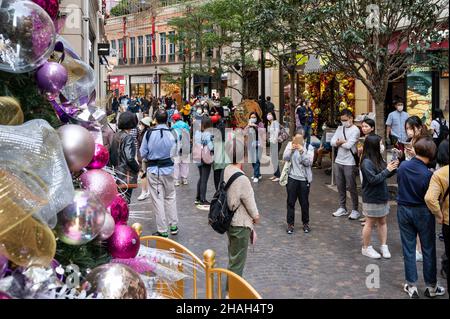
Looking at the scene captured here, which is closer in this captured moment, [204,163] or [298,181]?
[298,181]

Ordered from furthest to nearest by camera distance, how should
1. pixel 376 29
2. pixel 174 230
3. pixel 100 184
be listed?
1. pixel 376 29
2. pixel 174 230
3. pixel 100 184

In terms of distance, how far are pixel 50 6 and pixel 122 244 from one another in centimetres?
146

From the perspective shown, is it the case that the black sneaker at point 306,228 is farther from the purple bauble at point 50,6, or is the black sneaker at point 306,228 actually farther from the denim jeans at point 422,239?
the purple bauble at point 50,6

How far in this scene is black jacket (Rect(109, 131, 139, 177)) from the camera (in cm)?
821

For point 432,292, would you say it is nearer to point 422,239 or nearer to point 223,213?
point 422,239

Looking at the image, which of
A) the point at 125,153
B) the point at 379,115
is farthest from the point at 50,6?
the point at 379,115

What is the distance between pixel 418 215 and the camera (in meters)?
5.72

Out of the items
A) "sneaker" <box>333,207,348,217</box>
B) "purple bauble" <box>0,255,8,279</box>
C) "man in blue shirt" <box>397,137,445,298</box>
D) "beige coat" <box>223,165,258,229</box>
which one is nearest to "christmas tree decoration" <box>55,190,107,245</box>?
"purple bauble" <box>0,255,8,279</box>

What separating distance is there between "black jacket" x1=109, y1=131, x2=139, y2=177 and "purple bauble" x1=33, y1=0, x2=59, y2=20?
16.4 feet

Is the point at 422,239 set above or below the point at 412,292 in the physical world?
above

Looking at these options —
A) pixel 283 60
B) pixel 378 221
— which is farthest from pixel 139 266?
pixel 283 60

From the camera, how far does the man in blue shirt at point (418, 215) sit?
5.66 meters

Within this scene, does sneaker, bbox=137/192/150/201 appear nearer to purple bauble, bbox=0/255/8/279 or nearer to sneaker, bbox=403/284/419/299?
sneaker, bbox=403/284/419/299

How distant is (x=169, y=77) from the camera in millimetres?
34719
